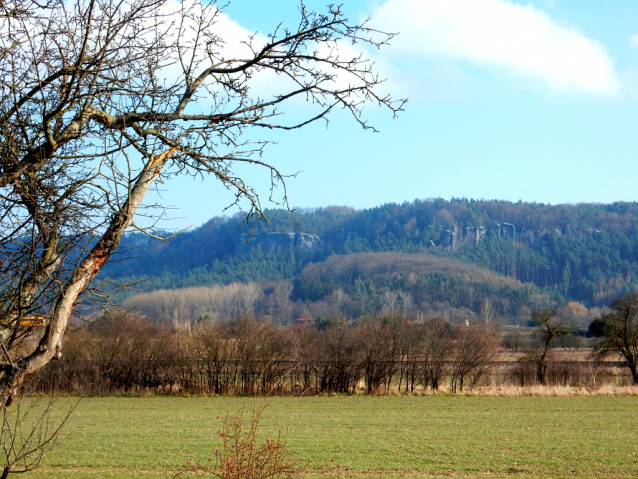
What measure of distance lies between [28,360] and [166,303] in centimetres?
13024

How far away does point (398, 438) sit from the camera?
18000 mm

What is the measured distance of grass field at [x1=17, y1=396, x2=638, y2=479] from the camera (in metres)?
13.1

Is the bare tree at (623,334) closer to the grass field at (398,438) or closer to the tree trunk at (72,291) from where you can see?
the grass field at (398,438)

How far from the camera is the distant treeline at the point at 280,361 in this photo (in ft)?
120

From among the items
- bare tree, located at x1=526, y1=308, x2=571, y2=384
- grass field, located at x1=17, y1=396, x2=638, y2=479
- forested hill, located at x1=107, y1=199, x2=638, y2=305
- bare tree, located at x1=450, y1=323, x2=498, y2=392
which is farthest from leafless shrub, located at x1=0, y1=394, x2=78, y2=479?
forested hill, located at x1=107, y1=199, x2=638, y2=305

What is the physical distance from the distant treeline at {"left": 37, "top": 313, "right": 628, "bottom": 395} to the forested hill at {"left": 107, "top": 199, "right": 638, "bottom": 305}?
360 feet

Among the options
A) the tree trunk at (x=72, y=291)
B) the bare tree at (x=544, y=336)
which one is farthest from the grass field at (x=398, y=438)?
the bare tree at (x=544, y=336)

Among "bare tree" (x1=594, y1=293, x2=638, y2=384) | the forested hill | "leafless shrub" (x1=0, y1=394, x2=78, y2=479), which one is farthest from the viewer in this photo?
the forested hill

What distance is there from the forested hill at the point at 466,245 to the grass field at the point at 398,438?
4773 inches

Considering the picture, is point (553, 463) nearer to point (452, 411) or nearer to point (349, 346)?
point (452, 411)

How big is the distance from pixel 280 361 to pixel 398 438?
64.5ft

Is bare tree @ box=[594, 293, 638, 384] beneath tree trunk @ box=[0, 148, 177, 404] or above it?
beneath

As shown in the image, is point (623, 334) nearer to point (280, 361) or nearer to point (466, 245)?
point (280, 361)

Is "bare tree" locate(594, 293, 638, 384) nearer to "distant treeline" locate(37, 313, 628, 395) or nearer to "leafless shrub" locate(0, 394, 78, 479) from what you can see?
"distant treeline" locate(37, 313, 628, 395)
